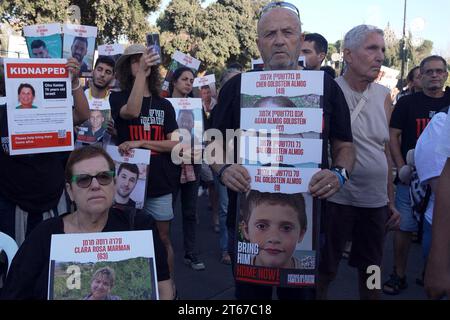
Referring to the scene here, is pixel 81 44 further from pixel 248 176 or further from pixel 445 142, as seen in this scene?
pixel 445 142

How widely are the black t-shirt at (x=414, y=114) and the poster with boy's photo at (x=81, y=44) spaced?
280 centimetres

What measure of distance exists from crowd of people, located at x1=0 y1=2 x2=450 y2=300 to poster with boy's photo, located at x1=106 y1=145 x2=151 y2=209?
20 mm

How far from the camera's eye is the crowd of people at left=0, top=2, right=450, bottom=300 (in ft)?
6.82

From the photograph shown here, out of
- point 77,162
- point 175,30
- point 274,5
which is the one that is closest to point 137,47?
point 274,5

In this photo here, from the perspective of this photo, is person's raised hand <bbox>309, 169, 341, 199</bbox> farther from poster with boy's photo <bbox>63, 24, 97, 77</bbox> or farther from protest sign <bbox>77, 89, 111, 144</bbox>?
protest sign <bbox>77, 89, 111, 144</bbox>

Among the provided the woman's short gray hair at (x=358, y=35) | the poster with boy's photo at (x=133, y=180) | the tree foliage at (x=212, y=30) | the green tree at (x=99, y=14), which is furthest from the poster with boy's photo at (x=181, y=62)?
the tree foliage at (x=212, y=30)

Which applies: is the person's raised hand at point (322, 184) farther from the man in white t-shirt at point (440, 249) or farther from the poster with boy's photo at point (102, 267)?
the poster with boy's photo at point (102, 267)

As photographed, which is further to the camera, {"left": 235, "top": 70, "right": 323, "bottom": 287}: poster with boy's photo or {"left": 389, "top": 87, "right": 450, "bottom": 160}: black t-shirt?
{"left": 389, "top": 87, "right": 450, "bottom": 160}: black t-shirt

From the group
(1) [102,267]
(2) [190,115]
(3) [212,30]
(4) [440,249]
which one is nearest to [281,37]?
(4) [440,249]

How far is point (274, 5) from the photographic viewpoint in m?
2.43

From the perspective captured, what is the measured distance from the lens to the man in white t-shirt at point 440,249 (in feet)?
5.65

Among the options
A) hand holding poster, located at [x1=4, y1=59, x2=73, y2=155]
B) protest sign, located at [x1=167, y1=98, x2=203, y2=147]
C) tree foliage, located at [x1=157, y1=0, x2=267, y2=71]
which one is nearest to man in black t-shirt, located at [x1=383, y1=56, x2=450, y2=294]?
protest sign, located at [x1=167, y1=98, x2=203, y2=147]

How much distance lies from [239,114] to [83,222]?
3.01 ft
